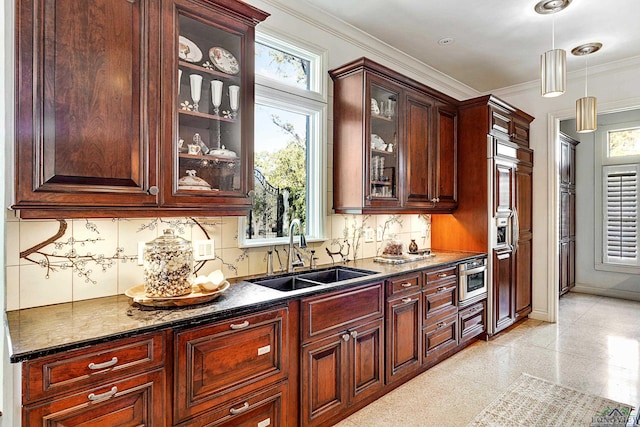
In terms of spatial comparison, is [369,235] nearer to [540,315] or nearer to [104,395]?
[104,395]

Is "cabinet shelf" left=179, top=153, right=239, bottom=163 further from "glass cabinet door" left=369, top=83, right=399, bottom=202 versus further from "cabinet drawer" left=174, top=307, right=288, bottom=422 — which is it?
"glass cabinet door" left=369, top=83, right=399, bottom=202

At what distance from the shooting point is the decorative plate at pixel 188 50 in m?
1.91

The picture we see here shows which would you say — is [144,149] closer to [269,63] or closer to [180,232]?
[180,232]

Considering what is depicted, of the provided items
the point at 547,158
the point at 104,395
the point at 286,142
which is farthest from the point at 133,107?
the point at 547,158

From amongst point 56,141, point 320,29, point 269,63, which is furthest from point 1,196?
point 320,29

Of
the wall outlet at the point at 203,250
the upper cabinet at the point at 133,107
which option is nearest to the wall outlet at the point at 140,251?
the wall outlet at the point at 203,250

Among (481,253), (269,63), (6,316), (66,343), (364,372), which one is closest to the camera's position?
(66,343)

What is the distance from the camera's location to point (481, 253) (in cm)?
381

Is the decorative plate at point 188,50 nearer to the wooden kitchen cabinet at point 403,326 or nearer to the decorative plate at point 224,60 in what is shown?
the decorative plate at point 224,60

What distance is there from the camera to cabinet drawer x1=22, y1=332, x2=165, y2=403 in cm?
127

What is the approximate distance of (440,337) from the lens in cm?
323

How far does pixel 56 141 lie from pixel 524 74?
472cm

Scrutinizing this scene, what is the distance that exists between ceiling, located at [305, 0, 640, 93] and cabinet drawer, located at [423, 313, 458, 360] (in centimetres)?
256

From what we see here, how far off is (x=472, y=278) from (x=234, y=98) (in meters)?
2.79
